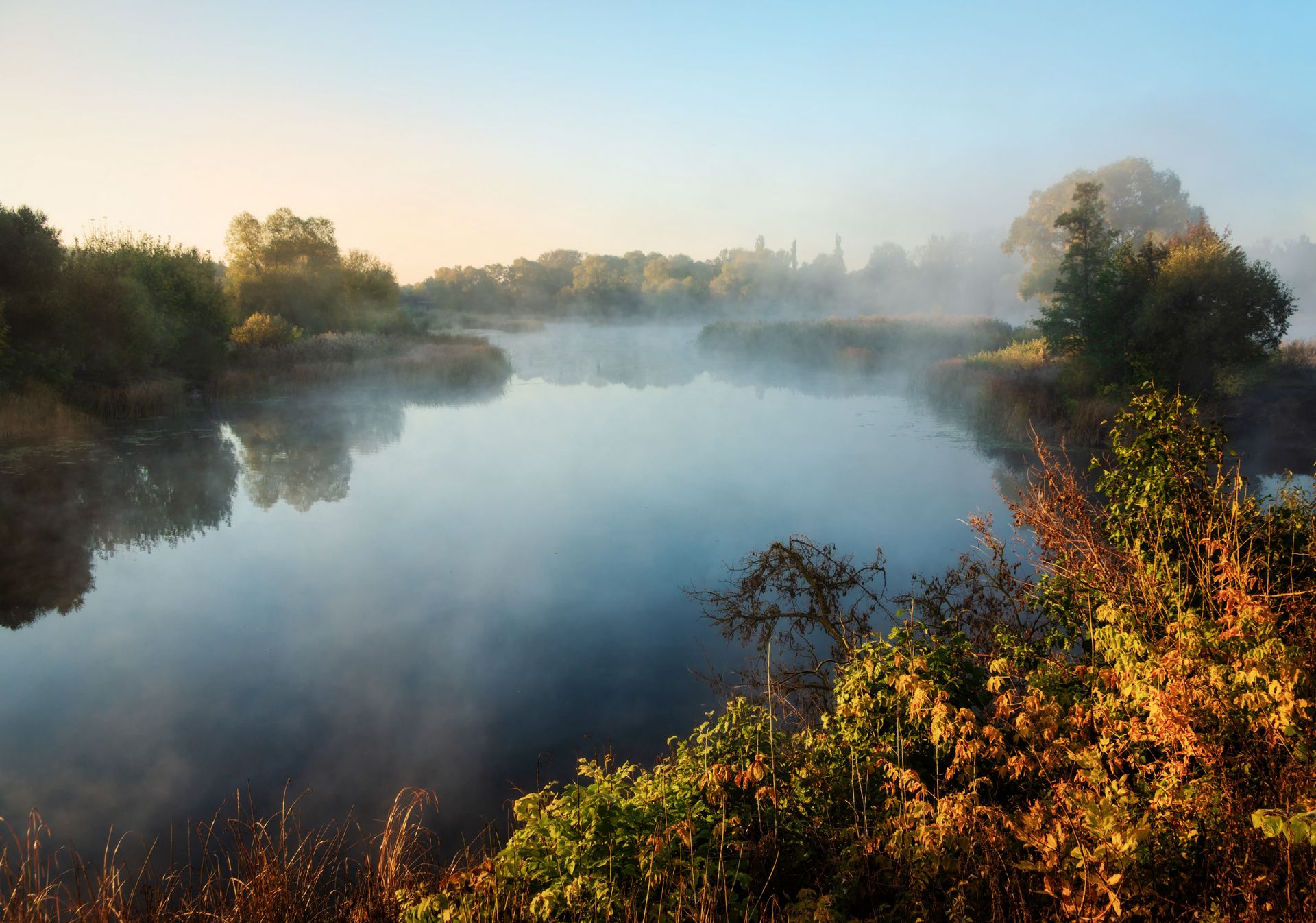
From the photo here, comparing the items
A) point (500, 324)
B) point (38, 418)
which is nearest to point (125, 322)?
point (38, 418)

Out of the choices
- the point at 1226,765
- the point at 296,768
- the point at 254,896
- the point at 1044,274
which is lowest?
the point at 296,768

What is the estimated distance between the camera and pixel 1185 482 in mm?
4762

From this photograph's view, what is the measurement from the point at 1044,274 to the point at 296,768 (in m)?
54.7

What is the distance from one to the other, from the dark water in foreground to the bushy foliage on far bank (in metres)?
2.32

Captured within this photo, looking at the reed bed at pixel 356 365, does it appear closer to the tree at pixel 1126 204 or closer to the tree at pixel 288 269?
the tree at pixel 288 269

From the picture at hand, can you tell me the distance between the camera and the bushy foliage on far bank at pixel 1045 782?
2969mm

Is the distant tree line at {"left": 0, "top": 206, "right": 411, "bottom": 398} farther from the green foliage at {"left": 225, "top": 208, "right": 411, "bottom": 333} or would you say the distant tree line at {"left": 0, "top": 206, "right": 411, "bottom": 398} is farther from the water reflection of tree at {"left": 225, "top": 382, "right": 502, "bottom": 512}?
the water reflection of tree at {"left": 225, "top": 382, "right": 502, "bottom": 512}

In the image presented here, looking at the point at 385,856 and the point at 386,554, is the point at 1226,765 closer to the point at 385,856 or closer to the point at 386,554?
the point at 385,856

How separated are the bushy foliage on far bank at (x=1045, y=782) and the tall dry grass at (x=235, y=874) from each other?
58 centimetres

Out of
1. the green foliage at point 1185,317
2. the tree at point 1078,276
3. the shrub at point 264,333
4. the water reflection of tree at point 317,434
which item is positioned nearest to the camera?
the water reflection of tree at point 317,434

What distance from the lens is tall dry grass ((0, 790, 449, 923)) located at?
3.34 m

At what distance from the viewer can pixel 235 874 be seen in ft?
15.0

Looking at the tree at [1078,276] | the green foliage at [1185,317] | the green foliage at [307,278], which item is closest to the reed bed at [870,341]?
the tree at [1078,276]

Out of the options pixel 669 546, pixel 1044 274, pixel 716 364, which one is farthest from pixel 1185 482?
pixel 1044 274
